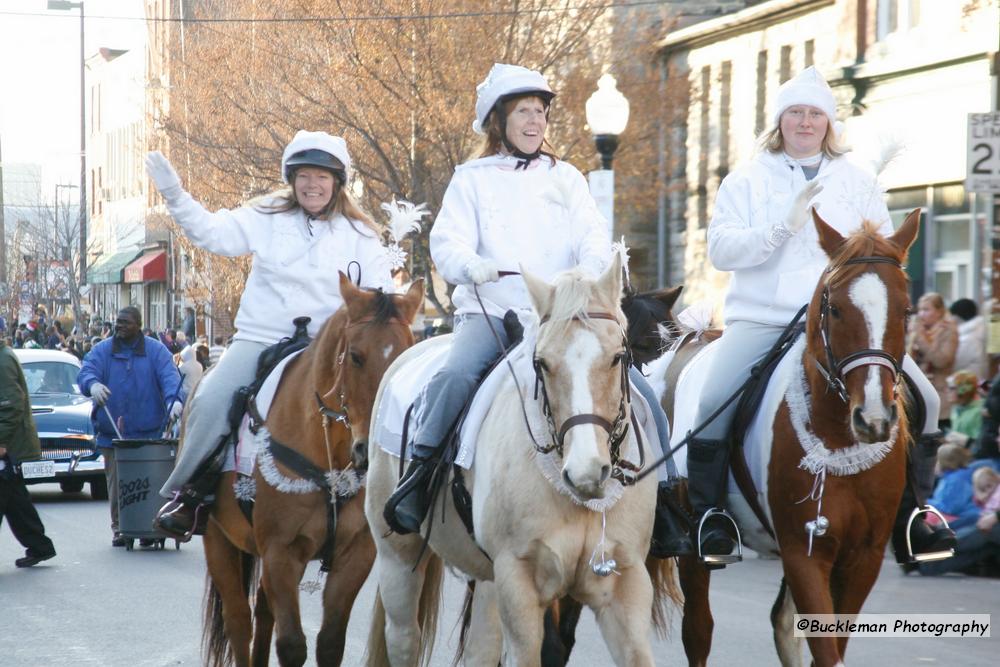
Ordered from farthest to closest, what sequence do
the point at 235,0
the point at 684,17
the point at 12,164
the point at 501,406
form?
1. the point at 12,164
2. the point at 684,17
3. the point at 235,0
4. the point at 501,406

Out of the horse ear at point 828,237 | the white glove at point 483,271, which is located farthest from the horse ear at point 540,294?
the horse ear at point 828,237

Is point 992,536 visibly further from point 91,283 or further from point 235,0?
point 91,283

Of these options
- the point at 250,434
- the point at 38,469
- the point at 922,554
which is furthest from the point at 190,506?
the point at 38,469

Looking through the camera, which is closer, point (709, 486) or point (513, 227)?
point (513, 227)

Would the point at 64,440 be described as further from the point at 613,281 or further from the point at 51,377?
the point at 613,281

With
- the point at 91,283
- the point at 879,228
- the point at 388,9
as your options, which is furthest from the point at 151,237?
the point at 879,228

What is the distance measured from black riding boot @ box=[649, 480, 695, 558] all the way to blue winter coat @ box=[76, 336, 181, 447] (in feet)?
32.7

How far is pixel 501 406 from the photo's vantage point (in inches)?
244

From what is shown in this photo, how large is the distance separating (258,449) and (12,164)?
11453 cm

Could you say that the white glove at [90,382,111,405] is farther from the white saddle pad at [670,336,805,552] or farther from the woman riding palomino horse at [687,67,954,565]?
the woman riding palomino horse at [687,67,954,565]

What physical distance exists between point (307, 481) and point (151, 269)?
5420 centimetres

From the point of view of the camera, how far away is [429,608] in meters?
7.79

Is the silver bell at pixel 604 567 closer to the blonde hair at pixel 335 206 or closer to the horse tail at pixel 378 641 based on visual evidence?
the horse tail at pixel 378 641

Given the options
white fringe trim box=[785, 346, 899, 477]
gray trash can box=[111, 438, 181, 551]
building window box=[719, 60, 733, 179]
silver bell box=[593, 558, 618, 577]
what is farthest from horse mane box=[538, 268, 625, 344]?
building window box=[719, 60, 733, 179]
